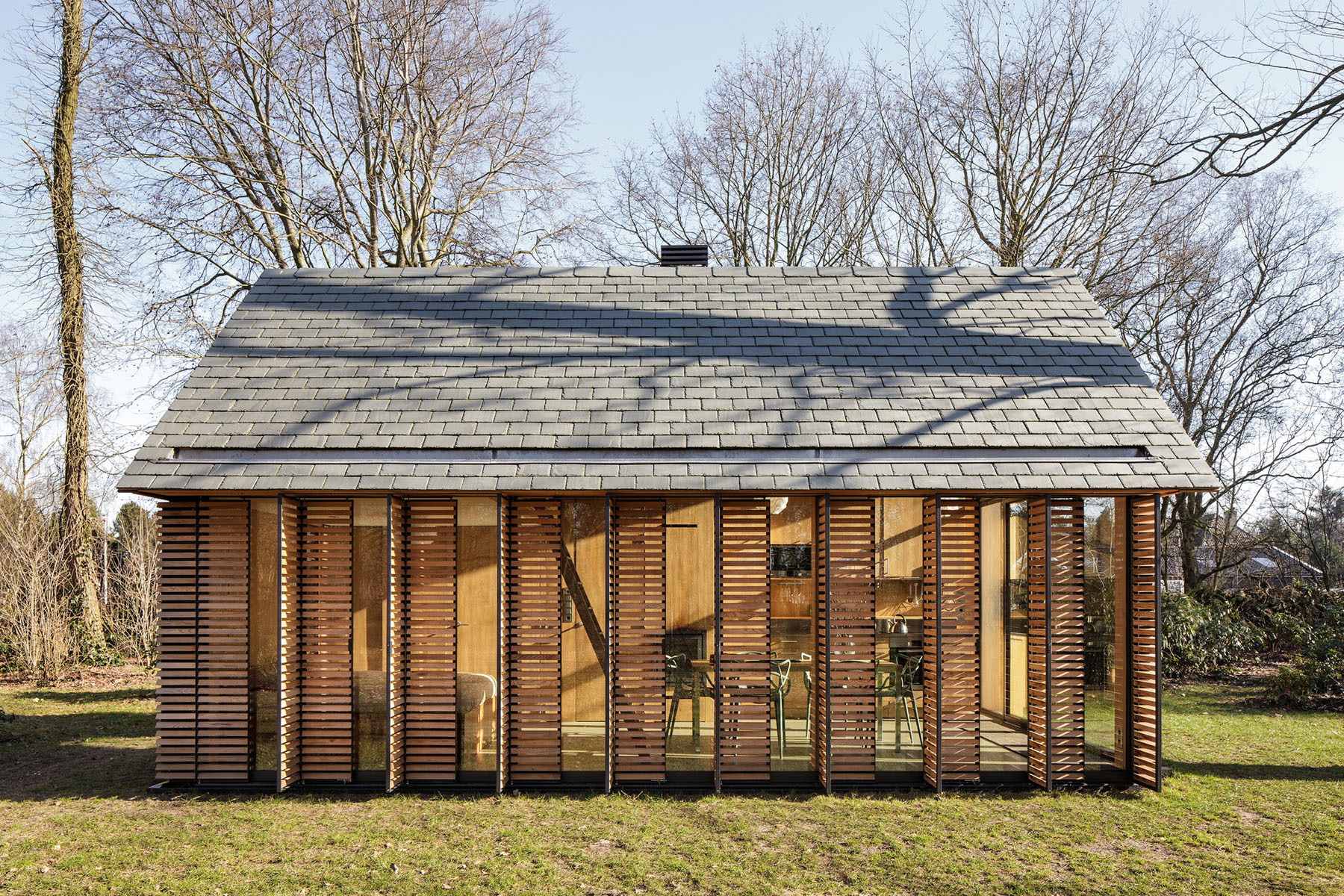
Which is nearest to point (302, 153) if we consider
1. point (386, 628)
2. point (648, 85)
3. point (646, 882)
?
point (648, 85)

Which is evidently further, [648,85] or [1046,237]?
[1046,237]

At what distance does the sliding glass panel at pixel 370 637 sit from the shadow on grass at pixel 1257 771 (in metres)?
7.46

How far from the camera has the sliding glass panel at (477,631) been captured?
786cm

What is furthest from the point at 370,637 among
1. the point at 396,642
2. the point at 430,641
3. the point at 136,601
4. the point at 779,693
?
the point at 136,601

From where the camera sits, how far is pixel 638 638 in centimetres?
793

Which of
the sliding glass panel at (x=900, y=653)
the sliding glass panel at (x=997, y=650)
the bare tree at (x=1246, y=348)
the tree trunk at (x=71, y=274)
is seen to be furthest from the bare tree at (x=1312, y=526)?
the tree trunk at (x=71, y=274)

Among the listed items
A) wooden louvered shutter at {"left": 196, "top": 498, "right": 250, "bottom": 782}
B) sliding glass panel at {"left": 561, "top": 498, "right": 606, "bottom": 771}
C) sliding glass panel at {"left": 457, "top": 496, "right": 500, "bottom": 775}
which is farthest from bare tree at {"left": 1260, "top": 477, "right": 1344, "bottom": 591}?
wooden louvered shutter at {"left": 196, "top": 498, "right": 250, "bottom": 782}

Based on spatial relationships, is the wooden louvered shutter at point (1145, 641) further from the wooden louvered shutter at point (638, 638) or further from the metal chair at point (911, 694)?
the wooden louvered shutter at point (638, 638)

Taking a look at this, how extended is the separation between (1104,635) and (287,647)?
23.8ft

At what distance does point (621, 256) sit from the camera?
22.4m

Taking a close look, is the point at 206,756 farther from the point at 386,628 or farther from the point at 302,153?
the point at 302,153

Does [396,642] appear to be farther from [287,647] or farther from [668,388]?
[668,388]

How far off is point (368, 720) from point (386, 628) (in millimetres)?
826

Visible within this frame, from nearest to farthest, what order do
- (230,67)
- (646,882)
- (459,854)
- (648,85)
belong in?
1. (646,882)
2. (459,854)
3. (648,85)
4. (230,67)
